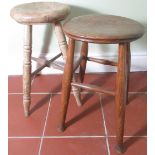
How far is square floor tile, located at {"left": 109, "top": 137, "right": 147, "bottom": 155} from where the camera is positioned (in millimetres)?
1049

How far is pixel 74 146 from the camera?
1087mm

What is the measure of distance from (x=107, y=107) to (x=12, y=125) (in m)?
0.48

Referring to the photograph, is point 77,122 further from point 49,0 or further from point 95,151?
point 49,0

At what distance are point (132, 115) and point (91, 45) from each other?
54 centimetres

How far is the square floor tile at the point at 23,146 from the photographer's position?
Answer: 1.06 meters

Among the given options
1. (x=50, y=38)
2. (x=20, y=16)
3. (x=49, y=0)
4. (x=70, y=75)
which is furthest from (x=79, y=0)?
(x=70, y=75)

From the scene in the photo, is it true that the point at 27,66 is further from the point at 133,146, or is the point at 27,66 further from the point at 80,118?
the point at 133,146

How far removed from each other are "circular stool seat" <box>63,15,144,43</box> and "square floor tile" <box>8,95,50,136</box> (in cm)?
47

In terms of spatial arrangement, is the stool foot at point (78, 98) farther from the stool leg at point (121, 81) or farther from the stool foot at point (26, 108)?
the stool leg at point (121, 81)

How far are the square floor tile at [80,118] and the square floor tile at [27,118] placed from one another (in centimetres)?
4

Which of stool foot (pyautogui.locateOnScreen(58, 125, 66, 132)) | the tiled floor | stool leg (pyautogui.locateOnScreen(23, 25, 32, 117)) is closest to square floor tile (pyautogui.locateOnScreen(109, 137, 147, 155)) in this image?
the tiled floor

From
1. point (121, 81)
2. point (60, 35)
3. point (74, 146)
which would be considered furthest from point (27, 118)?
point (121, 81)

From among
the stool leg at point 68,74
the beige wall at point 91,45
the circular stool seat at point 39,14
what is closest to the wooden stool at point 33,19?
the circular stool seat at point 39,14

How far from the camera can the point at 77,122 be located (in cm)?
123
